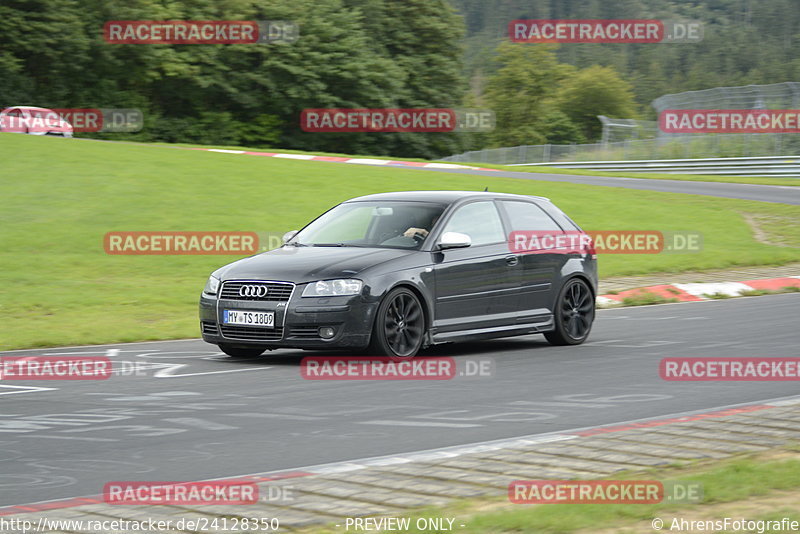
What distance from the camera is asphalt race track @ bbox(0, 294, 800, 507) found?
6715 millimetres

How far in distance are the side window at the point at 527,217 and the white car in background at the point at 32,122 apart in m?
30.8

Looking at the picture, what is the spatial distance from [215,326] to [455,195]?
9.29ft

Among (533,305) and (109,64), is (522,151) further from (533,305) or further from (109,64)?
(533,305)

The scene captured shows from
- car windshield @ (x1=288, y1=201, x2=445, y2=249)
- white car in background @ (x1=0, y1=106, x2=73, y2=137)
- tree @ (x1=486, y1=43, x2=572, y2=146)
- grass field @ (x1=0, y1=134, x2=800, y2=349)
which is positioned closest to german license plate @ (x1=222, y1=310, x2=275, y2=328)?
car windshield @ (x1=288, y1=201, x2=445, y2=249)

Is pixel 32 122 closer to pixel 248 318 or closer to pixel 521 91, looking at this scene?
pixel 248 318

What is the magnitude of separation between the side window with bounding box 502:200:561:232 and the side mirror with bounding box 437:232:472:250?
105 cm

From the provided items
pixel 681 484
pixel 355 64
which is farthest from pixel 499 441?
pixel 355 64

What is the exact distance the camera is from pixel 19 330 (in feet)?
45.3

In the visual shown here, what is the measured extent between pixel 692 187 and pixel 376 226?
27876mm

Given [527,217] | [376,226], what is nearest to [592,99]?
[527,217]

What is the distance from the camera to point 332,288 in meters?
10.8

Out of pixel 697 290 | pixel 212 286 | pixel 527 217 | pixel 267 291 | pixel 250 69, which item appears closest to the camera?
pixel 267 291

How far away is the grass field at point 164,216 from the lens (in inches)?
616

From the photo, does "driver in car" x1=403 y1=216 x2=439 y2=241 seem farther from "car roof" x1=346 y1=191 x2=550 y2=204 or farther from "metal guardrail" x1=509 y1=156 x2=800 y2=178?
"metal guardrail" x1=509 y1=156 x2=800 y2=178
